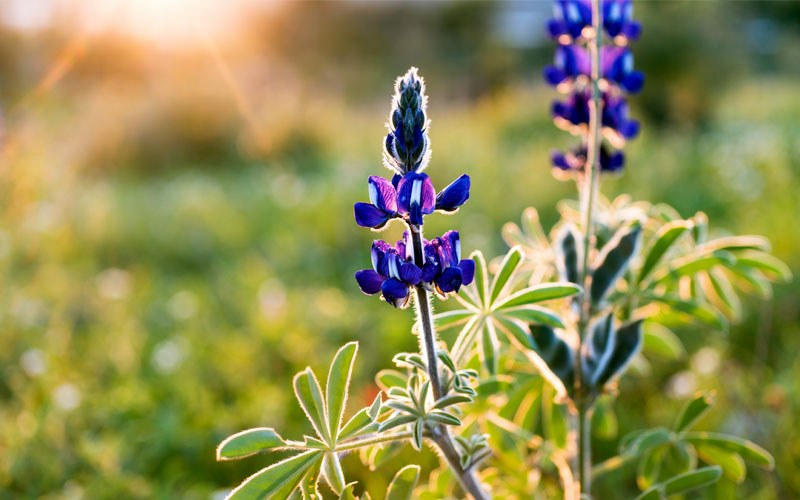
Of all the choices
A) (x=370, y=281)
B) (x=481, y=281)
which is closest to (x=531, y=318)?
(x=481, y=281)

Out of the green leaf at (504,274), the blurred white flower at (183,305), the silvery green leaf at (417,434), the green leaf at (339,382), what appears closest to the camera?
the silvery green leaf at (417,434)

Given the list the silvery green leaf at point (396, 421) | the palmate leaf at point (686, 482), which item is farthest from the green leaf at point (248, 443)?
the palmate leaf at point (686, 482)

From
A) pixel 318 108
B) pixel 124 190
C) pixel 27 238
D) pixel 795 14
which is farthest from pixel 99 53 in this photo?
pixel 795 14

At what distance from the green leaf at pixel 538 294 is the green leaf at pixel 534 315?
0.01 meters

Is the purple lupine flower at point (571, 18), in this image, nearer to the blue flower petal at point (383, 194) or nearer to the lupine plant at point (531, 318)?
the lupine plant at point (531, 318)

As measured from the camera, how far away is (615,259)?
1.20 metres

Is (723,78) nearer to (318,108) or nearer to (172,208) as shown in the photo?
(318,108)

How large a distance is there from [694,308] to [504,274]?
477 mm

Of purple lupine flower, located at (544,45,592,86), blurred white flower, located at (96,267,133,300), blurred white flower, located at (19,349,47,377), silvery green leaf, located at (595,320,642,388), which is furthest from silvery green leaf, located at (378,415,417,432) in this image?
blurred white flower, located at (96,267,133,300)

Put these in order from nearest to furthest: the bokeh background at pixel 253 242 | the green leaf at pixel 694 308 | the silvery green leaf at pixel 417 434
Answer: the silvery green leaf at pixel 417 434 < the green leaf at pixel 694 308 < the bokeh background at pixel 253 242

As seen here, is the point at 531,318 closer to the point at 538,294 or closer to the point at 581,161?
the point at 538,294

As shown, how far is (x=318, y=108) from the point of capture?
395 inches

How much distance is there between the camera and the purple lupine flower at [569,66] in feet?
4.54

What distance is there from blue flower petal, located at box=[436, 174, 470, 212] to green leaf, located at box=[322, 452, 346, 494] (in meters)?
0.40
